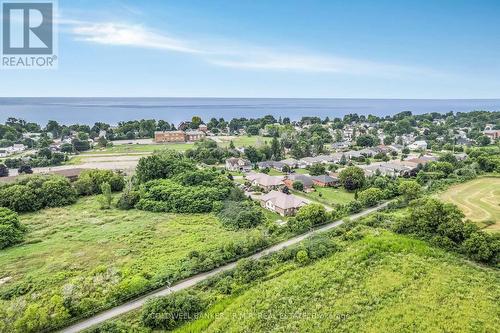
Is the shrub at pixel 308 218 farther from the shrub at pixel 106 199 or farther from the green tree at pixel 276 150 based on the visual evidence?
the green tree at pixel 276 150

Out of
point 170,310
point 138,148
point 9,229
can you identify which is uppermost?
point 138,148

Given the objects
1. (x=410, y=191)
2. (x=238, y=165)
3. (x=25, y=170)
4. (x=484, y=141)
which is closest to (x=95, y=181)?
(x=25, y=170)

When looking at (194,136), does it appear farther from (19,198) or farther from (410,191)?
(410,191)

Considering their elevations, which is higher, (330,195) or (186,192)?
(186,192)

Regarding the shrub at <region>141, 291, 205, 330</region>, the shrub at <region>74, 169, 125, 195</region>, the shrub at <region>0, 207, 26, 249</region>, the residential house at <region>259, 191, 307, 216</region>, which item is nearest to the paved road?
the shrub at <region>141, 291, 205, 330</region>

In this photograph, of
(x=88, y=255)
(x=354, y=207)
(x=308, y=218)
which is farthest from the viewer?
(x=354, y=207)

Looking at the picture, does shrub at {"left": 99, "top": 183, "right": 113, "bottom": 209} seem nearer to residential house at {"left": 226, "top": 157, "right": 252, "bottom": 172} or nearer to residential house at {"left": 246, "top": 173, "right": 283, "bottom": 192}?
residential house at {"left": 246, "top": 173, "right": 283, "bottom": 192}

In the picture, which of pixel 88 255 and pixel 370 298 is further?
pixel 88 255

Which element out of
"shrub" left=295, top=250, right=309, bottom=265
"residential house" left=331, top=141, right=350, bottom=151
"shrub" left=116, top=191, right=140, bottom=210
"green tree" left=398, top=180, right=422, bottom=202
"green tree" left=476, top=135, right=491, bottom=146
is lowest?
"shrub" left=295, top=250, right=309, bottom=265
